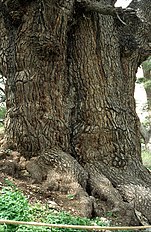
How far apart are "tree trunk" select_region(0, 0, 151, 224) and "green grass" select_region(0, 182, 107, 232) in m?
0.62

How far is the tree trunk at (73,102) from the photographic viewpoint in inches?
177

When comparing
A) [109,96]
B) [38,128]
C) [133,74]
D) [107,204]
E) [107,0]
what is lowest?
[107,204]

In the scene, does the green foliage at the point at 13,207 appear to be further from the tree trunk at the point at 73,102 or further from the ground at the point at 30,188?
the tree trunk at the point at 73,102

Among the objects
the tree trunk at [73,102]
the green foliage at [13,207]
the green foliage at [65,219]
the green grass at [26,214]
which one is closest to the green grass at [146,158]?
the tree trunk at [73,102]

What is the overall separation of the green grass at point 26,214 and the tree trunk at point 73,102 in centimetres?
62

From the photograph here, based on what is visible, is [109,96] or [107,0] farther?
[107,0]

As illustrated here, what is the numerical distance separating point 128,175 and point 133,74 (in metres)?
1.52

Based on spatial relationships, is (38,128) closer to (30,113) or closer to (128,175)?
(30,113)

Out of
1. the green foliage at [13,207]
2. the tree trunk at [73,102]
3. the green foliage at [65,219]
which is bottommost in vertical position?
the green foliage at [65,219]

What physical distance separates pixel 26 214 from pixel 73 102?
204 centimetres

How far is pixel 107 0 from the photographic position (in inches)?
218

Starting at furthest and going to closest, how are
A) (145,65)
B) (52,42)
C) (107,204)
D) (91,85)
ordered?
(145,65) → (91,85) → (52,42) → (107,204)

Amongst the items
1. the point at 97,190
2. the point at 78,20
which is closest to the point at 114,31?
the point at 78,20

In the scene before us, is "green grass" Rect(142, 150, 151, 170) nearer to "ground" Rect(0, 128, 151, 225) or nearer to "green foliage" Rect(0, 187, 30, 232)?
"ground" Rect(0, 128, 151, 225)
